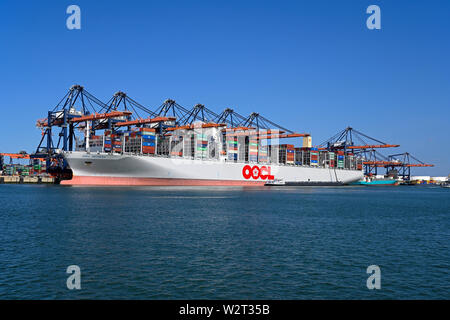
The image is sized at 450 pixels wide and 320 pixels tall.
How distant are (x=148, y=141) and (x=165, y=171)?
8354 mm

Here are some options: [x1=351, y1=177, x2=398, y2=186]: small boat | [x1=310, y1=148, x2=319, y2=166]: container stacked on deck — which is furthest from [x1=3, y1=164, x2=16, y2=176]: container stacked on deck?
[x1=351, y1=177, x2=398, y2=186]: small boat

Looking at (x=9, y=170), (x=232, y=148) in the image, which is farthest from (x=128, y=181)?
(x=9, y=170)

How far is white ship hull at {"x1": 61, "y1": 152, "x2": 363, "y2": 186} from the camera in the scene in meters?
78.5

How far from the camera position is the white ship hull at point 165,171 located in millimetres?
78500

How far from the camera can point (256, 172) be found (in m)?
109

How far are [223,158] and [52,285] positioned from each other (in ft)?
289

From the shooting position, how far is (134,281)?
42.6 ft

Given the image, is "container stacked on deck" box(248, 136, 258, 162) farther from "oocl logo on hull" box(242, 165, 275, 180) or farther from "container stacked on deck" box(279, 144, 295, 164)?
"container stacked on deck" box(279, 144, 295, 164)

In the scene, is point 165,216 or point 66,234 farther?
point 165,216

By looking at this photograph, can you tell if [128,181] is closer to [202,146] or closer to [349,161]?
[202,146]

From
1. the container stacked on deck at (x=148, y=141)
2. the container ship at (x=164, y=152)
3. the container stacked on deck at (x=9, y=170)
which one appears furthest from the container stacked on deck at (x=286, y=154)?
the container stacked on deck at (x=9, y=170)
